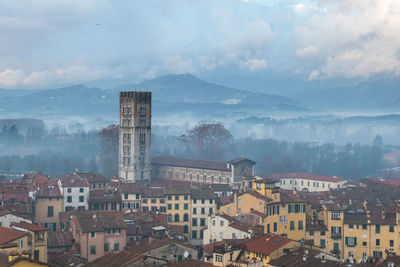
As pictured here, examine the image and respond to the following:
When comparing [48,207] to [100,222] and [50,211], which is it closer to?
[50,211]

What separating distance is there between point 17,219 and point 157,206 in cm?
2388

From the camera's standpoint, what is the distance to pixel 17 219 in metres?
55.6

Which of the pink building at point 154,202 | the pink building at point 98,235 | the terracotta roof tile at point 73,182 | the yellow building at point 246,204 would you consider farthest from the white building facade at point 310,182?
the pink building at point 98,235

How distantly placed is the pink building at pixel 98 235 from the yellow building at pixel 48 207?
555 inches

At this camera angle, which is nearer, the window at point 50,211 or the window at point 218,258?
the window at point 218,258

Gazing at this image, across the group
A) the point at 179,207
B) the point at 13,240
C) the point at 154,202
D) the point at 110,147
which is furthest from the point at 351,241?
the point at 110,147

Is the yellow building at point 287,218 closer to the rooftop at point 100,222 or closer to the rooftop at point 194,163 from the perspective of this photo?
the rooftop at point 100,222

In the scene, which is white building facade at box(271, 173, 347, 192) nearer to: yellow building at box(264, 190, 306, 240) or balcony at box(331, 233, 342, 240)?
yellow building at box(264, 190, 306, 240)

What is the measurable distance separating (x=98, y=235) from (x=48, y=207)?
1931 cm

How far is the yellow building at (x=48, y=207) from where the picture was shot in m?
69.6

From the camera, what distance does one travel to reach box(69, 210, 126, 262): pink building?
52.8 meters

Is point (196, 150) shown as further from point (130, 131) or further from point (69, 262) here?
point (69, 262)

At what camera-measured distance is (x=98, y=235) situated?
5319 cm

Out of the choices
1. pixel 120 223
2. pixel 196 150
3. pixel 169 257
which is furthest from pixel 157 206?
pixel 196 150
